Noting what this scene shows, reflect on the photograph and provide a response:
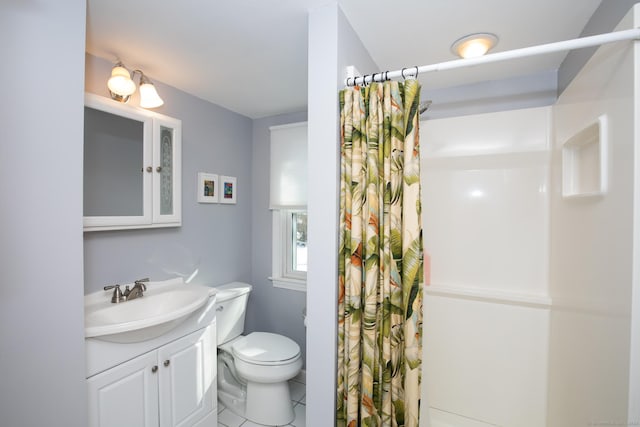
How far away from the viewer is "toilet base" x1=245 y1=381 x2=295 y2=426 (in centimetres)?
183

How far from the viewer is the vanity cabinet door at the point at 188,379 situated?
1443mm

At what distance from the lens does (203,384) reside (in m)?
1.67

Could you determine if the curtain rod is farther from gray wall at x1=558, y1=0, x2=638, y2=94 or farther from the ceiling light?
the ceiling light

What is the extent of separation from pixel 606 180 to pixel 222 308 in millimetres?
2261

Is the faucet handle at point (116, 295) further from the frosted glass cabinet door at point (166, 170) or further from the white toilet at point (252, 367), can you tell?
the white toilet at point (252, 367)

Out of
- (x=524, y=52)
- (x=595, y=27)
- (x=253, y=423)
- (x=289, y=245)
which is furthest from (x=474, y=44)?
(x=253, y=423)

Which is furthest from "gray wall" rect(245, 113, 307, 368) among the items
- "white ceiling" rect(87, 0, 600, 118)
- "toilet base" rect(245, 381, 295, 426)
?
"white ceiling" rect(87, 0, 600, 118)

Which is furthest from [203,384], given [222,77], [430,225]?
[222,77]

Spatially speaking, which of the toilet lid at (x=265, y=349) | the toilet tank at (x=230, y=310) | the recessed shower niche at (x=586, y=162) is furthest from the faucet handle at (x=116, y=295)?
the recessed shower niche at (x=586, y=162)

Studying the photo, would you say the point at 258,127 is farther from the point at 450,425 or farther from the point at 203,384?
the point at 450,425

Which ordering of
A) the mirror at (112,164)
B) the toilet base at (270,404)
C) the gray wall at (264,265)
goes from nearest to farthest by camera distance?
the mirror at (112,164) → the toilet base at (270,404) → the gray wall at (264,265)

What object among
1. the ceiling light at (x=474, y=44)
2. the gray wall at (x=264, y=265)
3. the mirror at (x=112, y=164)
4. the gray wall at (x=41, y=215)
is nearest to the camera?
the gray wall at (x=41, y=215)

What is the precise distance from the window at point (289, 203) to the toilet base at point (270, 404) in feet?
2.52

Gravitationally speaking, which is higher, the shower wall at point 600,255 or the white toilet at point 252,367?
the shower wall at point 600,255
